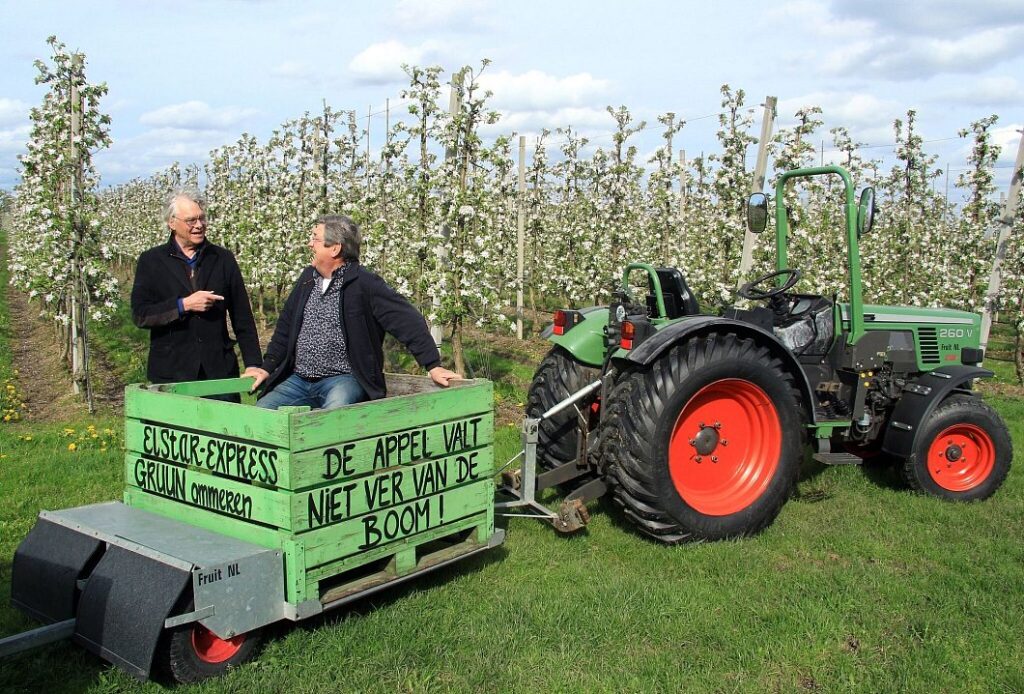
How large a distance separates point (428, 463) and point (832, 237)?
12712 millimetres

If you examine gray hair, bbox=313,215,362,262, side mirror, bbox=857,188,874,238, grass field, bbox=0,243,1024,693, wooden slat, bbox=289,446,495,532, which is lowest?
grass field, bbox=0,243,1024,693

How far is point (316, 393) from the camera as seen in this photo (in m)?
4.25

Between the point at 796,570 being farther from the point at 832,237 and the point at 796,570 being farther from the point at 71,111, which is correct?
the point at 832,237

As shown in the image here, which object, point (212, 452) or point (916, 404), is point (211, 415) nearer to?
point (212, 452)

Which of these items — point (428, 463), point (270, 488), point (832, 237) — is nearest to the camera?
point (270, 488)

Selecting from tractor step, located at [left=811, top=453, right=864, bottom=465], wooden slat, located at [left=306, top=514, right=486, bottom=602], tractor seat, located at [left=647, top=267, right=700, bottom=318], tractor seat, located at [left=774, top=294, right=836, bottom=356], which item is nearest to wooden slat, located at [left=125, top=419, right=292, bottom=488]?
wooden slat, located at [left=306, top=514, right=486, bottom=602]

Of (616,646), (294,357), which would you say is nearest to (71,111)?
(294,357)

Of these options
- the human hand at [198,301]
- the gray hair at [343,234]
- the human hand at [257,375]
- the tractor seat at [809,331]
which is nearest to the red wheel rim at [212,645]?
the human hand at [257,375]

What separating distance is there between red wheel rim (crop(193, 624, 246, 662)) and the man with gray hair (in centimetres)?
120

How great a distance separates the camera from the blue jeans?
4.08 m

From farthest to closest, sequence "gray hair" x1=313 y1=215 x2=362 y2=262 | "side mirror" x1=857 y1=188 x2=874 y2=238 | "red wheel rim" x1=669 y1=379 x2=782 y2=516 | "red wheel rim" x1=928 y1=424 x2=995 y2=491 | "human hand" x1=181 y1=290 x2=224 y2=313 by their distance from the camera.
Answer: "red wheel rim" x1=928 y1=424 x2=995 y2=491 < "side mirror" x1=857 y1=188 x2=874 y2=238 < "red wheel rim" x1=669 y1=379 x2=782 y2=516 < "human hand" x1=181 y1=290 x2=224 y2=313 < "gray hair" x1=313 y1=215 x2=362 y2=262

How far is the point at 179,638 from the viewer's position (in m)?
3.05

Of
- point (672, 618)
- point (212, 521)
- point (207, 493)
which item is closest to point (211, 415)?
point (207, 493)

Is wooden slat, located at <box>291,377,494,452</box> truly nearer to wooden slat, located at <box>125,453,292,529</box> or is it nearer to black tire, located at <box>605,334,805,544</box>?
wooden slat, located at <box>125,453,292,529</box>
